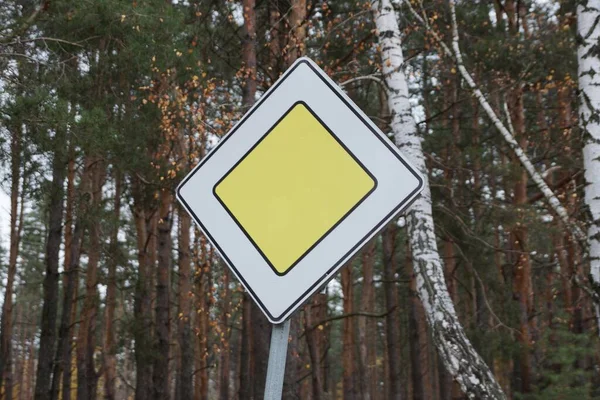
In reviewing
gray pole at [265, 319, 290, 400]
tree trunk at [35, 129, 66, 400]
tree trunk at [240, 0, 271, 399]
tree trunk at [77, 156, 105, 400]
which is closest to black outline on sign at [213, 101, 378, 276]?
gray pole at [265, 319, 290, 400]

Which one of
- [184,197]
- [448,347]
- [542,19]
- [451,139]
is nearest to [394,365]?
[451,139]

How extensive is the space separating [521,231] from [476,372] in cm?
837

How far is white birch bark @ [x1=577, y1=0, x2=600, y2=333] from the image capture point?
194 inches

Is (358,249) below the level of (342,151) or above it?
below

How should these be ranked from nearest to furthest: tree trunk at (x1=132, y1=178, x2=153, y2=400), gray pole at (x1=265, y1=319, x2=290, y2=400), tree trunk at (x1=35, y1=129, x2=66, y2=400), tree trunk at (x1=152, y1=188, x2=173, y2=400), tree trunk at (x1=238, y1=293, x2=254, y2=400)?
gray pole at (x1=265, y1=319, x2=290, y2=400) → tree trunk at (x1=35, y1=129, x2=66, y2=400) → tree trunk at (x1=152, y1=188, x2=173, y2=400) → tree trunk at (x1=132, y1=178, x2=153, y2=400) → tree trunk at (x1=238, y1=293, x2=254, y2=400)

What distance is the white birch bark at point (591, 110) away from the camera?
492cm

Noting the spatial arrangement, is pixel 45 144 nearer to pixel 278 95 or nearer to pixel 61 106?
pixel 61 106

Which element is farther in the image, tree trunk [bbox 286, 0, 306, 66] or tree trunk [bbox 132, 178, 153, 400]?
tree trunk [bbox 132, 178, 153, 400]

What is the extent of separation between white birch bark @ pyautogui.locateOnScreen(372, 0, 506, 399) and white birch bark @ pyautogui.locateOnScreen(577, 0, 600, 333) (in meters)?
1.16

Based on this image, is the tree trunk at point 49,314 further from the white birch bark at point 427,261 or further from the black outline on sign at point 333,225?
the black outline on sign at point 333,225

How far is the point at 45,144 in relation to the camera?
7457mm

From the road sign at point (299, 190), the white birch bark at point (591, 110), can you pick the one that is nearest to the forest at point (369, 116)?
the white birch bark at point (591, 110)

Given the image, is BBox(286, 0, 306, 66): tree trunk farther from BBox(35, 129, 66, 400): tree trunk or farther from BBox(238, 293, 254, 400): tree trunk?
BBox(238, 293, 254, 400): tree trunk

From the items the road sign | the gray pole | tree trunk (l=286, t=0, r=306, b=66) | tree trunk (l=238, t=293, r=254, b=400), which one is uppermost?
tree trunk (l=286, t=0, r=306, b=66)
